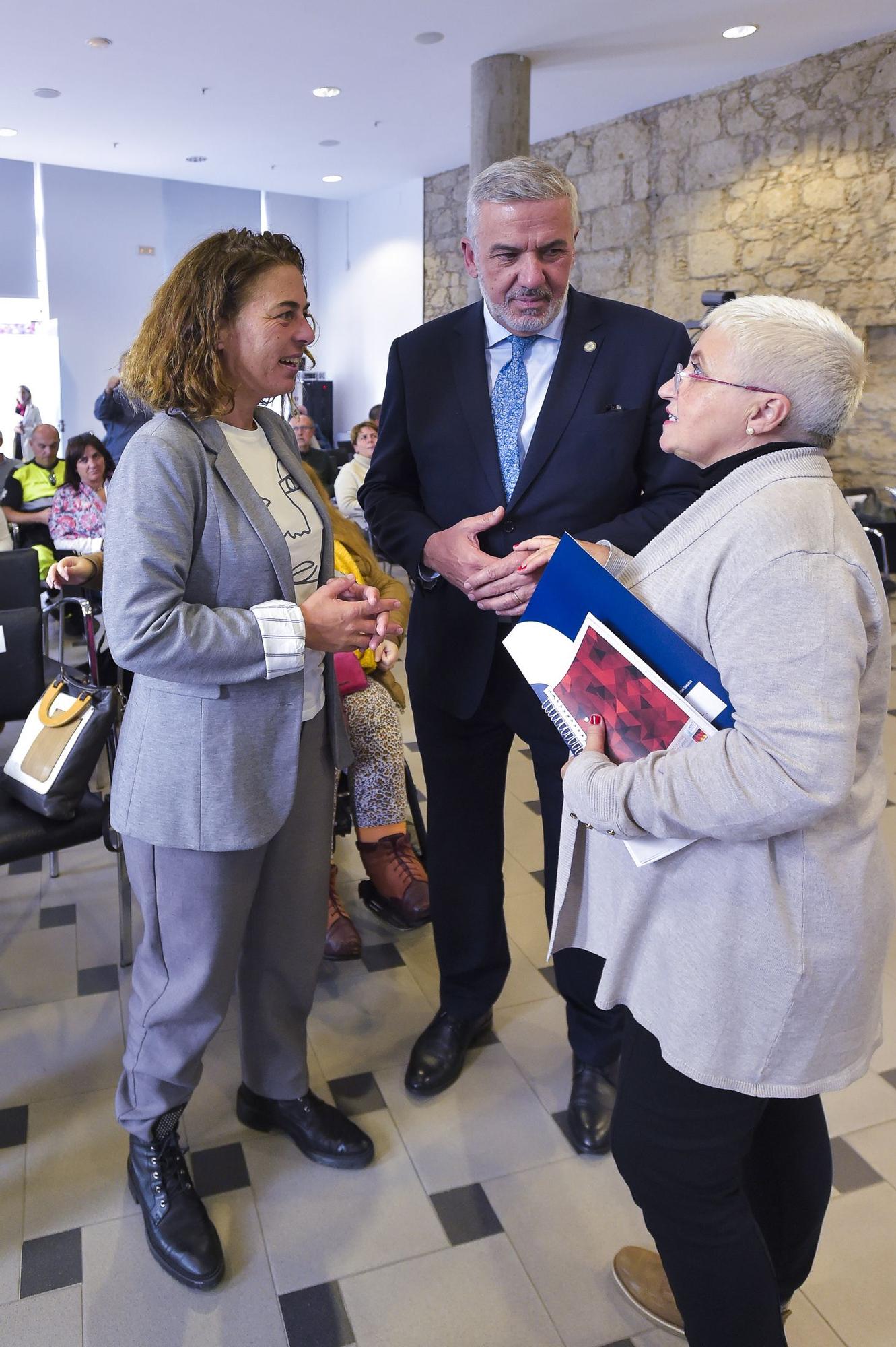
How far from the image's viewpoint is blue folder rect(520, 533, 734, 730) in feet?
3.48

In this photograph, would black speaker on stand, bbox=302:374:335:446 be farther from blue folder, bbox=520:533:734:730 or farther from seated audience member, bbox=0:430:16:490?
blue folder, bbox=520:533:734:730

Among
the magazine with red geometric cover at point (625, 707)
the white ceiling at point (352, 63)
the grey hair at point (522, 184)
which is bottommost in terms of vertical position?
the magazine with red geometric cover at point (625, 707)

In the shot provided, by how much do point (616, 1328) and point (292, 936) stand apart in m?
0.81

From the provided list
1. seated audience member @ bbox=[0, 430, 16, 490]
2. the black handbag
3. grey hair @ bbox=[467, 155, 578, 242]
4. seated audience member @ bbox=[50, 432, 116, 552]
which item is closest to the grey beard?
grey hair @ bbox=[467, 155, 578, 242]

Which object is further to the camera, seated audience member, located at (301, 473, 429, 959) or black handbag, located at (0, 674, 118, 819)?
seated audience member, located at (301, 473, 429, 959)

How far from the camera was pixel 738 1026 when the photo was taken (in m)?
1.10

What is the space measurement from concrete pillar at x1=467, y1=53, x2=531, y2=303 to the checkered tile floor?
611cm

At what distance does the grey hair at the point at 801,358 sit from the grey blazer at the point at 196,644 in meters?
0.73

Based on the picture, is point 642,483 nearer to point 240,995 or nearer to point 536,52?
point 240,995

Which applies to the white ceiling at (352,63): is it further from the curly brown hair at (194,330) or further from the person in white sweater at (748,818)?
the person in white sweater at (748,818)

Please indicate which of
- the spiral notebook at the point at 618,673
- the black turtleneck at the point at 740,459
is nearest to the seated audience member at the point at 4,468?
the spiral notebook at the point at 618,673

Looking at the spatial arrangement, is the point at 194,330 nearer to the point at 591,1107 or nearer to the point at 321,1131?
the point at 321,1131

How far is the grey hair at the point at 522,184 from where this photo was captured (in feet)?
5.55

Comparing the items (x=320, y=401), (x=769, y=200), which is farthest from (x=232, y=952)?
(x=320, y=401)
